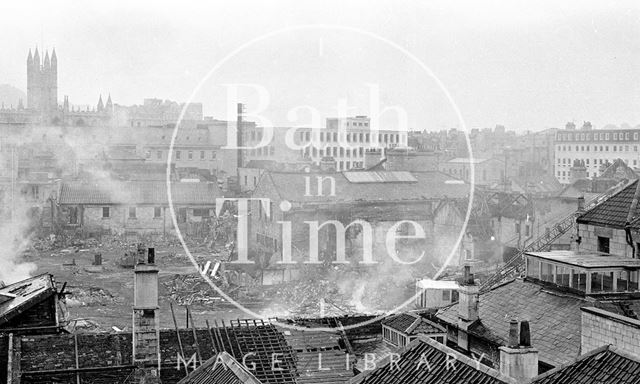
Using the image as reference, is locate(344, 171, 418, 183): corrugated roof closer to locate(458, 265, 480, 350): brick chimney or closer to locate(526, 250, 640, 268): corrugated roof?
locate(526, 250, 640, 268): corrugated roof

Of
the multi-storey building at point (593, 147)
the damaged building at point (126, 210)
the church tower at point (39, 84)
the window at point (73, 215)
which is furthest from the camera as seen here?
the church tower at point (39, 84)

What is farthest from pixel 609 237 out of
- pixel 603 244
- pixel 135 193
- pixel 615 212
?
pixel 135 193

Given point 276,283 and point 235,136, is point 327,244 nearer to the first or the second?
point 276,283

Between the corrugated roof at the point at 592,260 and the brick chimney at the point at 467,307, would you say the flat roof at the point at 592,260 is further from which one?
the brick chimney at the point at 467,307

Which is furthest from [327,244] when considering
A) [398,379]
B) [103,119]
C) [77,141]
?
[103,119]

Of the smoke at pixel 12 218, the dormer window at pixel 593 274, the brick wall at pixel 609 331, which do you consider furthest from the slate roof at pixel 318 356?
the smoke at pixel 12 218
